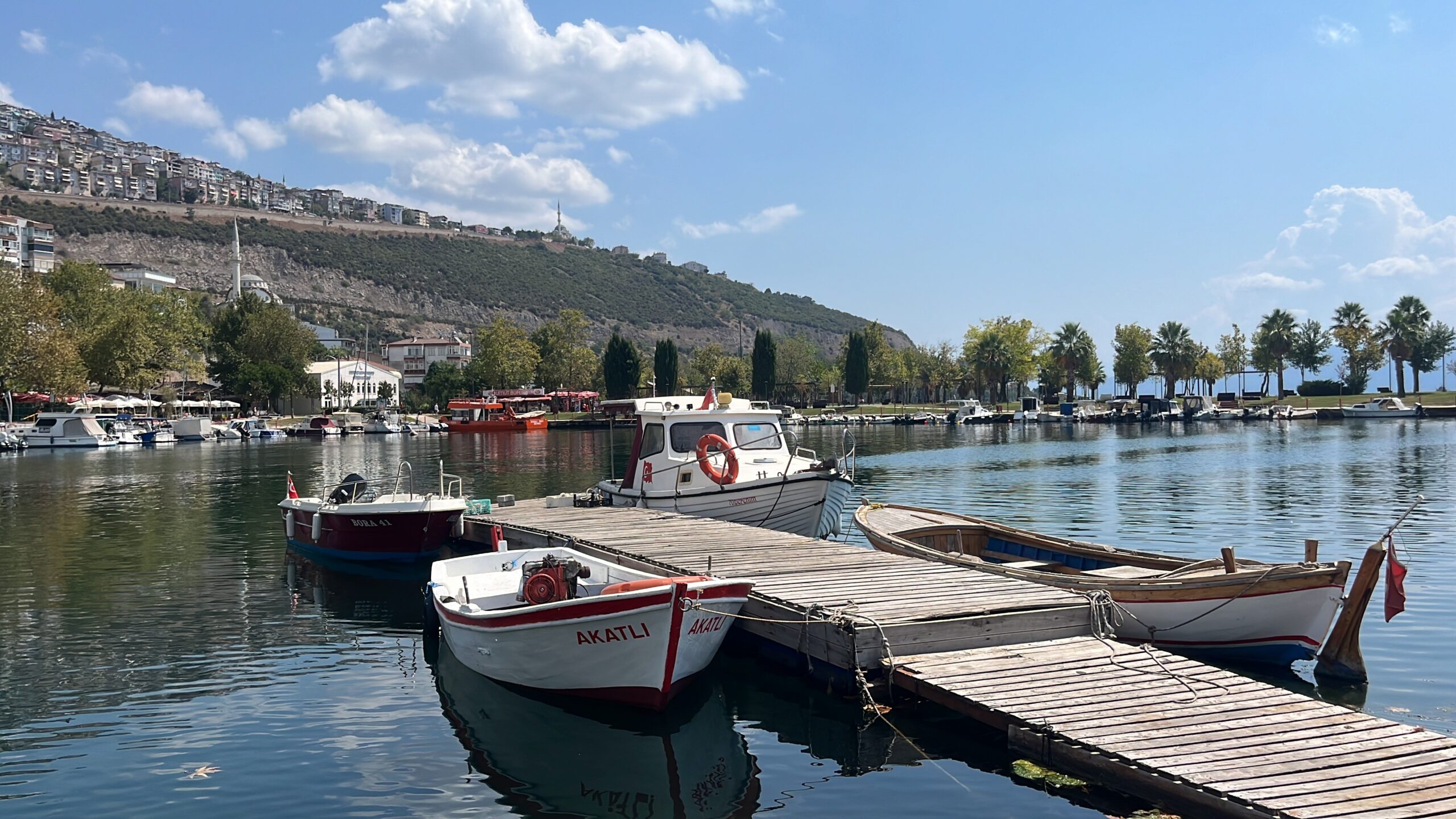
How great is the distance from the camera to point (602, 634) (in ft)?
34.4

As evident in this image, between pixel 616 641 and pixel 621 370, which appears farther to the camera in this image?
pixel 621 370

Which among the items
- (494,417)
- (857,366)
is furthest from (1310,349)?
(494,417)

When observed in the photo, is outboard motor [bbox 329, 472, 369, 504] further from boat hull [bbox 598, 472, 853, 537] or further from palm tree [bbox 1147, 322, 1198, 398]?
palm tree [bbox 1147, 322, 1198, 398]

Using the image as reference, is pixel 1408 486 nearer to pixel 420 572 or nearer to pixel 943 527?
pixel 943 527

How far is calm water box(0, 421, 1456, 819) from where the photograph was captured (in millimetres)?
8984

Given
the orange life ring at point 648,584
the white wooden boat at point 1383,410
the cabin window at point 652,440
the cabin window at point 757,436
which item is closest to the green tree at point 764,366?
the white wooden boat at point 1383,410

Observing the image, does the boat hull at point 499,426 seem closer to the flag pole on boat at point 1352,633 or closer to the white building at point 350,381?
the white building at point 350,381

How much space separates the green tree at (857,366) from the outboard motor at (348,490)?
105m

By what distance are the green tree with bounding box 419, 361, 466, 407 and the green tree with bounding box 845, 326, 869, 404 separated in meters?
49.2

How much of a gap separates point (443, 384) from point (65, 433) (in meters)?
57.5

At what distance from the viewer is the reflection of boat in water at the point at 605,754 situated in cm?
895

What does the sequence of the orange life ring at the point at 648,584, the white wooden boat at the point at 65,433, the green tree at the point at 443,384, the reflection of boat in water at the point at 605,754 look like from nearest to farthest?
the reflection of boat in water at the point at 605,754 → the orange life ring at the point at 648,584 → the white wooden boat at the point at 65,433 → the green tree at the point at 443,384

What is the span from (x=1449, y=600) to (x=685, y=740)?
43.9 ft

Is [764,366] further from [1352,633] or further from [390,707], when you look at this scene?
[390,707]
